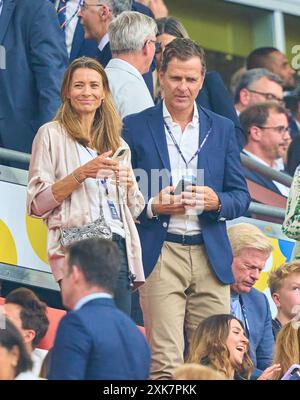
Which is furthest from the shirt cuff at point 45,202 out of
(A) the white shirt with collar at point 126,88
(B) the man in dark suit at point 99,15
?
(B) the man in dark suit at point 99,15

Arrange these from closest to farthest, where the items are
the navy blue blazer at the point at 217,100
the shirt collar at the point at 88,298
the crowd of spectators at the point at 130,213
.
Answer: the shirt collar at the point at 88,298 < the crowd of spectators at the point at 130,213 < the navy blue blazer at the point at 217,100

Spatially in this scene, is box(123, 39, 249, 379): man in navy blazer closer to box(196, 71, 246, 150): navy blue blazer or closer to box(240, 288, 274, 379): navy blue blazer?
box(240, 288, 274, 379): navy blue blazer

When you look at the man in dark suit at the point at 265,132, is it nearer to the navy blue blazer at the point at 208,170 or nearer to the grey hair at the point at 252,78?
the grey hair at the point at 252,78

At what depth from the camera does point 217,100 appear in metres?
10.6

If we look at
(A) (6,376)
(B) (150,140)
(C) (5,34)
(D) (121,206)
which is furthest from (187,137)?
(A) (6,376)

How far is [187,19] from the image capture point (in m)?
13.9

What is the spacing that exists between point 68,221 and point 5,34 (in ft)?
5.63

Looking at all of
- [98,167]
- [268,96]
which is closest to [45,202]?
[98,167]

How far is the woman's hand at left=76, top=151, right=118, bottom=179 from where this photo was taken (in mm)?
8492

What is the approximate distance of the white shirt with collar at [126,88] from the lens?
9695mm

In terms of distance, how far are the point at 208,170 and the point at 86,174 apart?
1.01 m

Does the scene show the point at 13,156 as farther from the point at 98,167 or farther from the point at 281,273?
the point at 281,273

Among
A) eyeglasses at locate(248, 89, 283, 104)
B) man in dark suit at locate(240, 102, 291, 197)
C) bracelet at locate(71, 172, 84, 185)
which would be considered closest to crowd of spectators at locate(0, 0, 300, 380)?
bracelet at locate(71, 172, 84, 185)

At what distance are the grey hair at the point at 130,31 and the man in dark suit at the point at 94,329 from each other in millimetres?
2217
